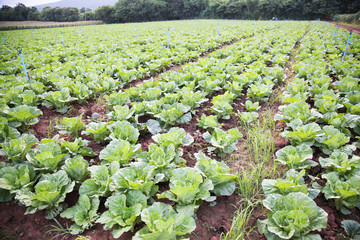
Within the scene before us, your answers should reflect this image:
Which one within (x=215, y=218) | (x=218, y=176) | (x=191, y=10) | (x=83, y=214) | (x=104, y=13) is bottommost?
(x=215, y=218)

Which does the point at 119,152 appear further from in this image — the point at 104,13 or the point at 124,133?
the point at 104,13

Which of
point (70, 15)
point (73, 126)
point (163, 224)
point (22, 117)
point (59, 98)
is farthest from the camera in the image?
point (70, 15)

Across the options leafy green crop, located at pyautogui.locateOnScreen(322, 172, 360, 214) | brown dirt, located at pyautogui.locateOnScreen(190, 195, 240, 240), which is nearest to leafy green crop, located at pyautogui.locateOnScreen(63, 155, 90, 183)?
brown dirt, located at pyautogui.locateOnScreen(190, 195, 240, 240)

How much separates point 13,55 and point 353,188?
13965 millimetres

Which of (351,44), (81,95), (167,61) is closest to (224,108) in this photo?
(81,95)

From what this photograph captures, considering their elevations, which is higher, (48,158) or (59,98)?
(59,98)

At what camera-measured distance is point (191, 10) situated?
220 feet

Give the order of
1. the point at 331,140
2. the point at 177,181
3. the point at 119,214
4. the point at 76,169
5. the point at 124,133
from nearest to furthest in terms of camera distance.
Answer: the point at 119,214
the point at 177,181
the point at 76,169
the point at 331,140
the point at 124,133

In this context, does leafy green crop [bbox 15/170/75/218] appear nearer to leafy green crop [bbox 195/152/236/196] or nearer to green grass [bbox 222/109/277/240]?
leafy green crop [bbox 195/152/236/196]

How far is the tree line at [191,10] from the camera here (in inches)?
1895

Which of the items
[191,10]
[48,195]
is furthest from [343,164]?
[191,10]

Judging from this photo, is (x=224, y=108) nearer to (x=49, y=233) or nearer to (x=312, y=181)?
(x=312, y=181)

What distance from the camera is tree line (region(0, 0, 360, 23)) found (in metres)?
48.1

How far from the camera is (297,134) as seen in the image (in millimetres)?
3027
